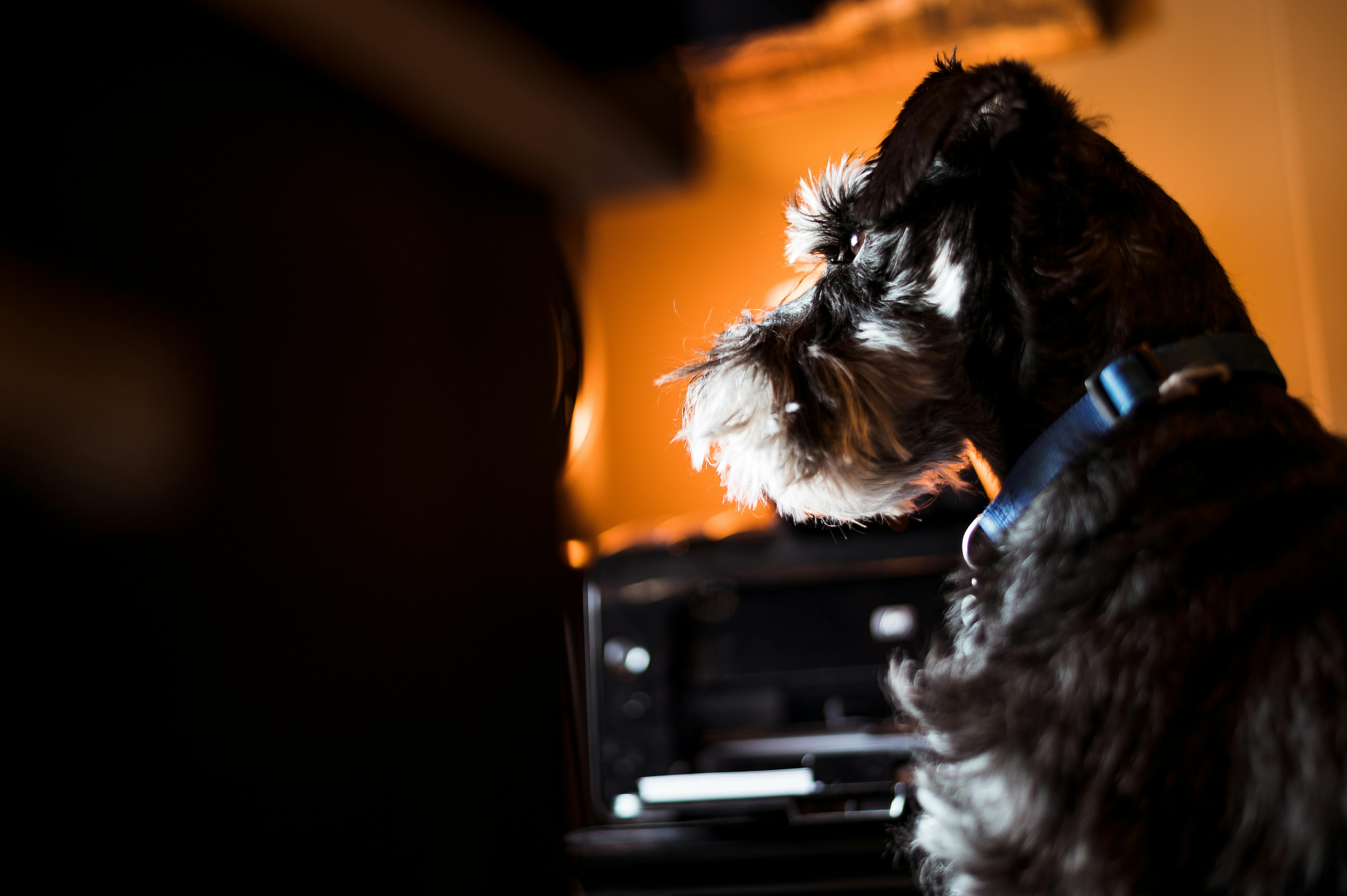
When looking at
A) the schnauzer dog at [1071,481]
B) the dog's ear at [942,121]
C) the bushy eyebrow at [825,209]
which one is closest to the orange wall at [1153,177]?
the bushy eyebrow at [825,209]

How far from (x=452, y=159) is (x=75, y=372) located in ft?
3.94

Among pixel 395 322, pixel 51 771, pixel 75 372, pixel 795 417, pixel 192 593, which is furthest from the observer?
pixel 395 322

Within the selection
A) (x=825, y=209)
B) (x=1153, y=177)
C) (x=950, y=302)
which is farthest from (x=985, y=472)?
(x=1153, y=177)

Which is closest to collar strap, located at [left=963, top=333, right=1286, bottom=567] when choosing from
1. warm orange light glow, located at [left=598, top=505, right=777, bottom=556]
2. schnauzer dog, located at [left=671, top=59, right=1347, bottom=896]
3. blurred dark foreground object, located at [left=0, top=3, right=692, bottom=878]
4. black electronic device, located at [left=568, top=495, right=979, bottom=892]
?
schnauzer dog, located at [left=671, top=59, right=1347, bottom=896]

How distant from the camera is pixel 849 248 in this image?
3.59ft

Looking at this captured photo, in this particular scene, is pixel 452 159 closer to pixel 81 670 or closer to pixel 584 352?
pixel 584 352

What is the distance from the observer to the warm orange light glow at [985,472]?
1032 millimetres

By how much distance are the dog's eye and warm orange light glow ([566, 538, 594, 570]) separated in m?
0.89

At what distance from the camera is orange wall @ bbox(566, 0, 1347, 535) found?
2.16 metres

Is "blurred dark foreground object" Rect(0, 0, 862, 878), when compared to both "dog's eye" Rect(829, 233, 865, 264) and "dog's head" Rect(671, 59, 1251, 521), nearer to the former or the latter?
"dog's head" Rect(671, 59, 1251, 521)

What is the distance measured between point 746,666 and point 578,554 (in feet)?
2.58

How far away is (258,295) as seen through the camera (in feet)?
5.93

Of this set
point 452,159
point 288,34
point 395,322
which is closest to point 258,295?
point 395,322

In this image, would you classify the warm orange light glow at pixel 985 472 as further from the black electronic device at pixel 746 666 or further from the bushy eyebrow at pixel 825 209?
the black electronic device at pixel 746 666
